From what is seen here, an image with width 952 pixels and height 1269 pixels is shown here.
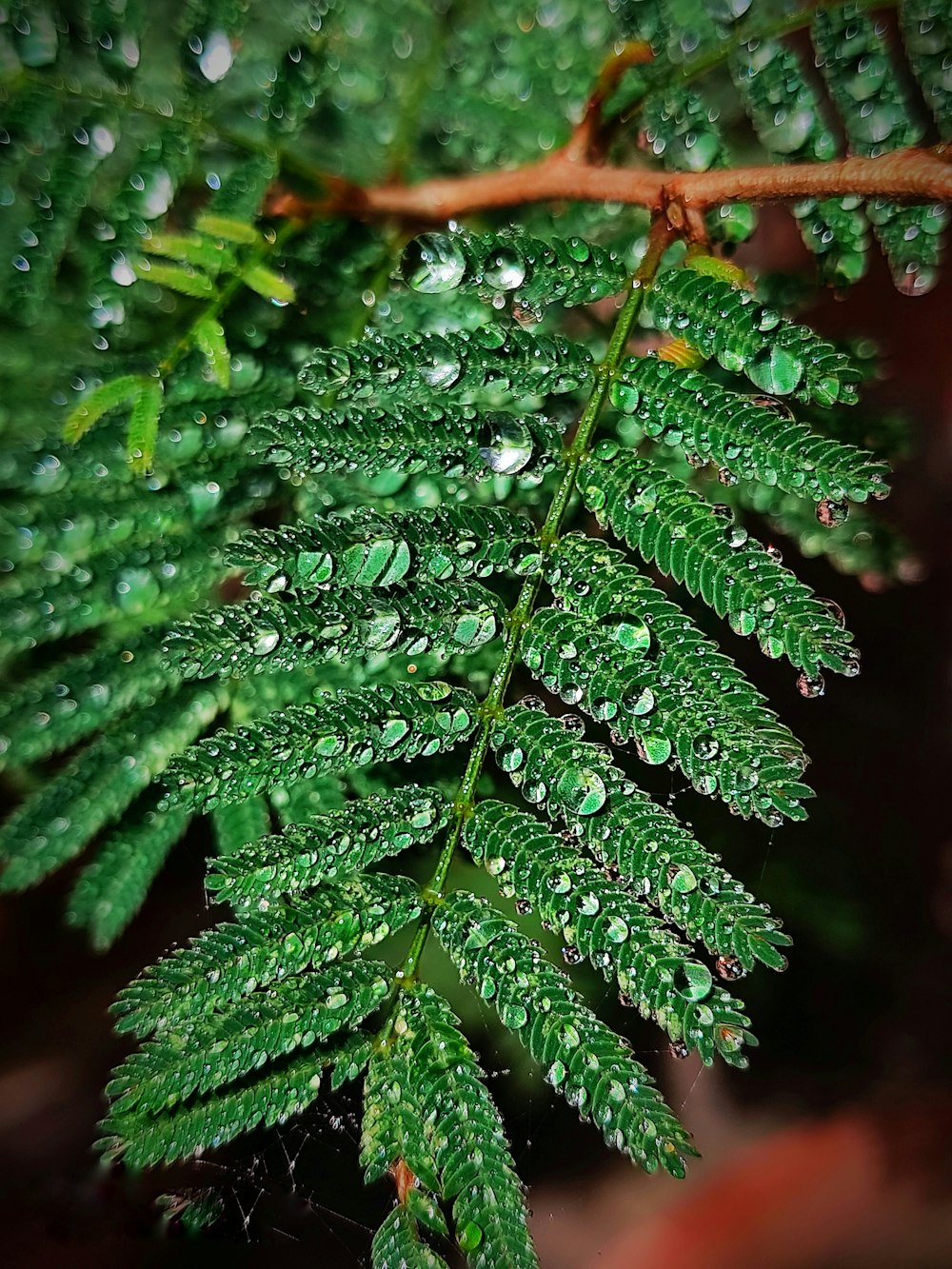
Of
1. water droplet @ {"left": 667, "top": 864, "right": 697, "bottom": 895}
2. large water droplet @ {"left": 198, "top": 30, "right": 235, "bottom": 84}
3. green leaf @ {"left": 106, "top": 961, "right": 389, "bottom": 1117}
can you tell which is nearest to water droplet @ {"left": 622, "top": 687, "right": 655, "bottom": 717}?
water droplet @ {"left": 667, "top": 864, "right": 697, "bottom": 895}

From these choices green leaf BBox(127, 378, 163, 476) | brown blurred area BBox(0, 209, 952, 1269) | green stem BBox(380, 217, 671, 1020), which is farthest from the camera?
brown blurred area BBox(0, 209, 952, 1269)

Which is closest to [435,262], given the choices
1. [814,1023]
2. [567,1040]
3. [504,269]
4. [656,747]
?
[504,269]

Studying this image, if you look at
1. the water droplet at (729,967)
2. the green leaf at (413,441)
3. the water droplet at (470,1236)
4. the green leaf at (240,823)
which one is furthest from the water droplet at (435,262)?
the water droplet at (470,1236)

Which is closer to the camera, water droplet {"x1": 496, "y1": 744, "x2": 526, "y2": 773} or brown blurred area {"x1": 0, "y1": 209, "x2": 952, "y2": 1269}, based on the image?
water droplet {"x1": 496, "y1": 744, "x2": 526, "y2": 773}

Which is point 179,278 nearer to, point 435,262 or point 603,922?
point 435,262

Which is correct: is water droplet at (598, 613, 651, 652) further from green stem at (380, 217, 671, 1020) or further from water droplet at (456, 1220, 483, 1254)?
water droplet at (456, 1220, 483, 1254)

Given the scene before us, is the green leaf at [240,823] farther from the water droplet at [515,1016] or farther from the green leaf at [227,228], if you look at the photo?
the green leaf at [227,228]
